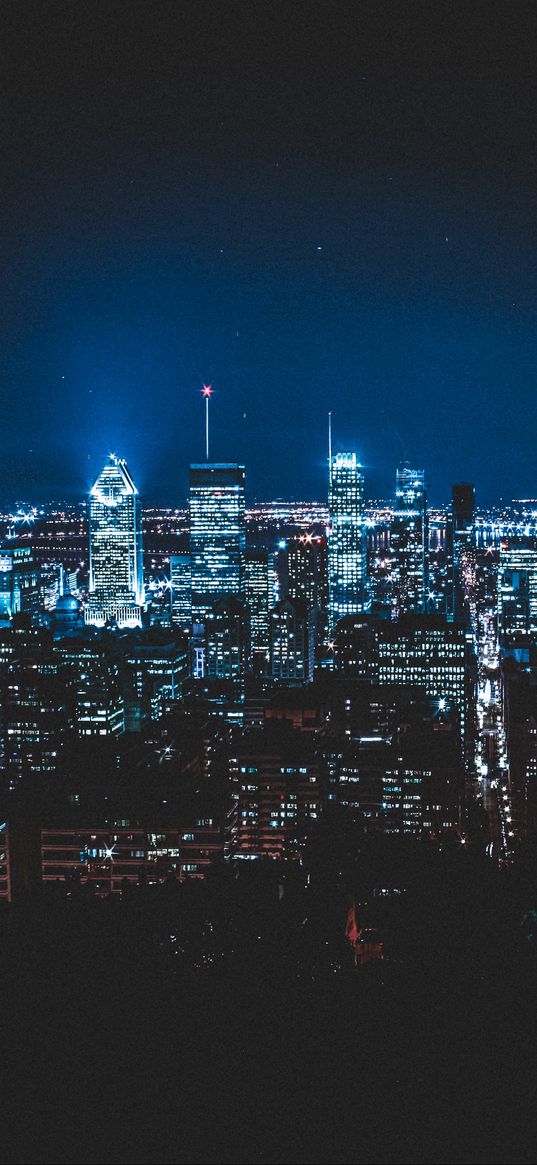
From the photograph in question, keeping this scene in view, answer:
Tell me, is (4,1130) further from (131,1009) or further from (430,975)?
(430,975)

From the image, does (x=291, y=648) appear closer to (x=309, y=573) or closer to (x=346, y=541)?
(x=309, y=573)

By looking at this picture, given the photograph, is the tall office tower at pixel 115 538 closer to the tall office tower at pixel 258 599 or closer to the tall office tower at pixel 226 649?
the tall office tower at pixel 258 599

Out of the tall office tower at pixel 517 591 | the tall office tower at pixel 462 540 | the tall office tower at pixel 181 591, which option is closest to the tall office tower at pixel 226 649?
the tall office tower at pixel 181 591

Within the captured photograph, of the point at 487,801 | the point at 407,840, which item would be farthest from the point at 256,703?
the point at 407,840

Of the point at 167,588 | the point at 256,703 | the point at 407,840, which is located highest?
the point at 167,588

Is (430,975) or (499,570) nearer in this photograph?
(430,975)

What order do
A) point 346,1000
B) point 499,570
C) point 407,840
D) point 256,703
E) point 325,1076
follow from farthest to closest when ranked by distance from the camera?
point 499,570 < point 256,703 < point 407,840 < point 346,1000 < point 325,1076

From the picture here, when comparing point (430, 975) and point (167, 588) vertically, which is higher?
point (167, 588)
